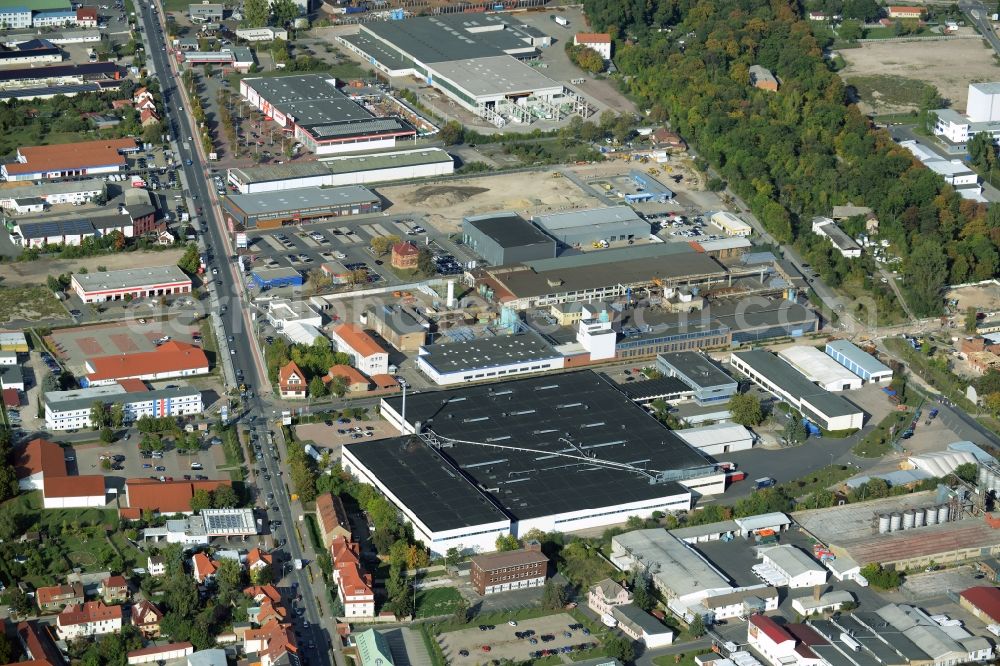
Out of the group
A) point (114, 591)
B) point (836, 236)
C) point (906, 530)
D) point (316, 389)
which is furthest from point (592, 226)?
point (114, 591)

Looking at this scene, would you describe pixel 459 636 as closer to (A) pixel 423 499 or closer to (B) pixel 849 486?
(A) pixel 423 499

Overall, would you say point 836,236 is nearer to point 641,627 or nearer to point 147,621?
point 641,627

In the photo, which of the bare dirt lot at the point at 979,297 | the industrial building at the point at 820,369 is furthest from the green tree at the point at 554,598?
the bare dirt lot at the point at 979,297

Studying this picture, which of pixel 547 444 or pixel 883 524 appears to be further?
pixel 547 444

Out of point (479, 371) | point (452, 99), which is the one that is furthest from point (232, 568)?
point (452, 99)

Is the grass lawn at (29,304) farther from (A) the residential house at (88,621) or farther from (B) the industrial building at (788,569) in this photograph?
(B) the industrial building at (788,569)
